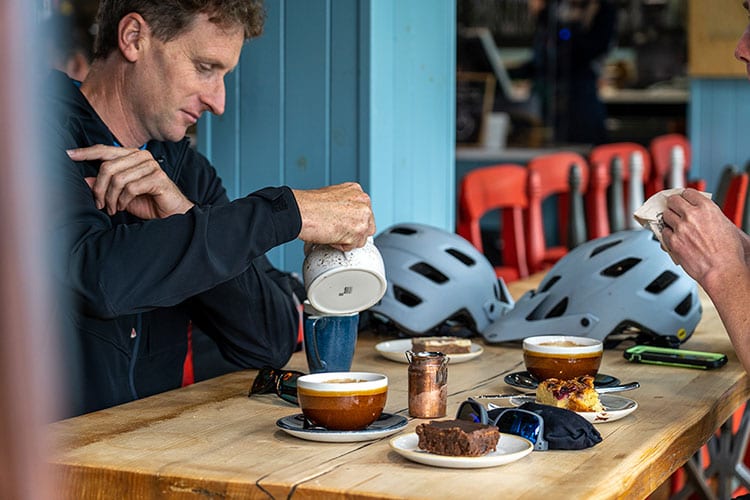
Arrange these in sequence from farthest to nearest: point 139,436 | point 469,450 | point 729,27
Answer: point 729,27 < point 139,436 < point 469,450

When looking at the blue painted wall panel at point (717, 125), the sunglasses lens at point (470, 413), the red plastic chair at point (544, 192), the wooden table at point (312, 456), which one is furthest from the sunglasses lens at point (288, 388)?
the blue painted wall panel at point (717, 125)

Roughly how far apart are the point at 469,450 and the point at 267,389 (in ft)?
1.97

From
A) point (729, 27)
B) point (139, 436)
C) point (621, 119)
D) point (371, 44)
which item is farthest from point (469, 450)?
point (621, 119)

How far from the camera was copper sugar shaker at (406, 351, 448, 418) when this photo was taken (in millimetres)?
1633

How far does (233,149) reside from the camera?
9.87ft

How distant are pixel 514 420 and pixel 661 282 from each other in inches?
39.4

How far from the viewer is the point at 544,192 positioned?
4598mm

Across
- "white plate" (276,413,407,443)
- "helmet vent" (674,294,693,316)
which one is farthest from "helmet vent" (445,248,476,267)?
"white plate" (276,413,407,443)

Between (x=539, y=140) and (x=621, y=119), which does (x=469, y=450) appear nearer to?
(x=539, y=140)

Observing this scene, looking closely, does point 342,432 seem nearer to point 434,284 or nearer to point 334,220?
point 334,220

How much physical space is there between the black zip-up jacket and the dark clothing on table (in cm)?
660

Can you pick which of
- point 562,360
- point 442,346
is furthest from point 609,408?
point 442,346

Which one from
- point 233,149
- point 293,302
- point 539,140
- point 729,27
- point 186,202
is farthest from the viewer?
point 539,140

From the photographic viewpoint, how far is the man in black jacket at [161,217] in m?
1.70
